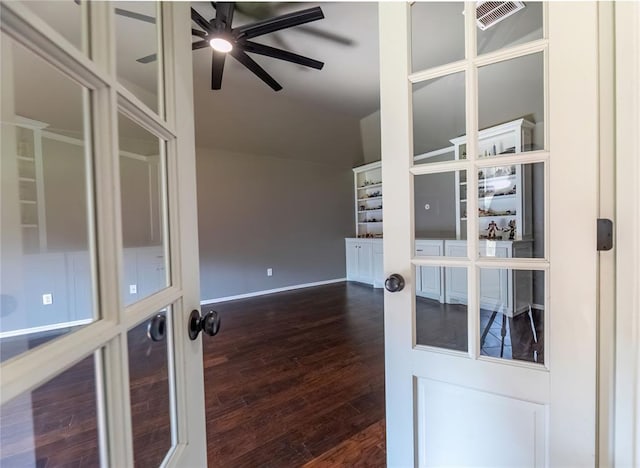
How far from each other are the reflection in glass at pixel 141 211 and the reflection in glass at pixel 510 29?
1.03 meters

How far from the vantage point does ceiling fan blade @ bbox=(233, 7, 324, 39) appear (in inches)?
74.1

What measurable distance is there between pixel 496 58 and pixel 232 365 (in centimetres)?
269

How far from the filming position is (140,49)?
0.67m

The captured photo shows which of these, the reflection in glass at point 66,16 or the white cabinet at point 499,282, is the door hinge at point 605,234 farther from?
the reflection in glass at point 66,16

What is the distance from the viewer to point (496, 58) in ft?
2.93

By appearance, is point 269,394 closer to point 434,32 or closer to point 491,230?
point 491,230

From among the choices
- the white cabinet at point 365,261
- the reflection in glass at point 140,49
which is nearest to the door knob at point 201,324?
the reflection in glass at point 140,49

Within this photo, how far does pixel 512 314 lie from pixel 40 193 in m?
1.41

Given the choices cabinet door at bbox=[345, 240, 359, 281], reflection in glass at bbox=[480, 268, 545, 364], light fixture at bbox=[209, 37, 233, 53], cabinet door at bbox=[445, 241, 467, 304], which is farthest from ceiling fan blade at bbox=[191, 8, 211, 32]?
cabinet door at bbox=[345, 240, 359, 281]
